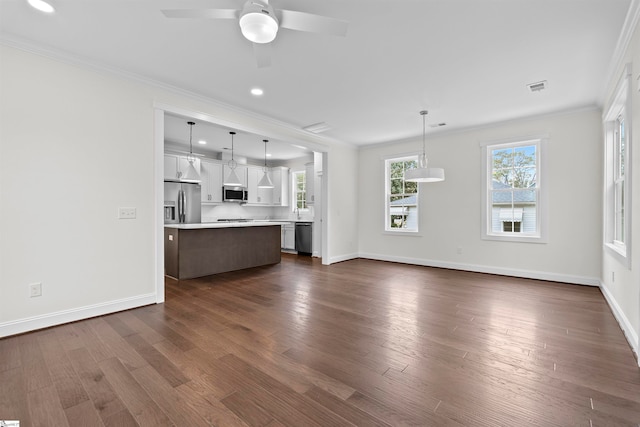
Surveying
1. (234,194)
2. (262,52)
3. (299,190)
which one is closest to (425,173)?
(262,52)

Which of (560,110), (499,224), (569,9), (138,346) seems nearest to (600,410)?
(569,9)

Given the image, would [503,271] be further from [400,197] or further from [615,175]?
[400,197]

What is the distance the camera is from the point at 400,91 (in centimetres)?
377

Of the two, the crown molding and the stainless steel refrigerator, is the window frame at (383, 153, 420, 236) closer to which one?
the crown molding

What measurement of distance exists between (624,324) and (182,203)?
720 cm

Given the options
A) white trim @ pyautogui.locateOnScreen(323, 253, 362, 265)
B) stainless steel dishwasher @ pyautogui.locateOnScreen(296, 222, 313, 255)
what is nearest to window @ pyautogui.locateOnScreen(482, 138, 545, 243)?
white trim @ pyautogui.locateOnScreen(323, 253, 362, 265)

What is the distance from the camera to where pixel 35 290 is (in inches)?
108

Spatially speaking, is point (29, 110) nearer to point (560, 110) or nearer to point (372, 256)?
point (372, 256)

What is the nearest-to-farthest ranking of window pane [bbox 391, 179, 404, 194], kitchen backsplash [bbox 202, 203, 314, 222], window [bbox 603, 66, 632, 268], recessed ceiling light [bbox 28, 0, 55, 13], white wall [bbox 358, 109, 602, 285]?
recessed ceiling light [bbox 28, 0, 55, 13] < window [bbox 603, 66, 632, 268] < white wall [bbox 358, 109, 602, 285] < window pane [bbox 391, 179, 404, 194] < kitchen backsplash [bbox 202, 203, 314, 222]

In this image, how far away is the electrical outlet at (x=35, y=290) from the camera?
2.72 meters

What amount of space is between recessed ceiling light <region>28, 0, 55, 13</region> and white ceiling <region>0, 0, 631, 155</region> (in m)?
0.05

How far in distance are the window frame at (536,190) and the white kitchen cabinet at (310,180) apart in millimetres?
4091

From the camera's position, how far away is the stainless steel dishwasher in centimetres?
754

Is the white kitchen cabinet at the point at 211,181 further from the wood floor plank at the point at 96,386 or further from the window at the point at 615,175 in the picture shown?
the window at the point at 615,175
